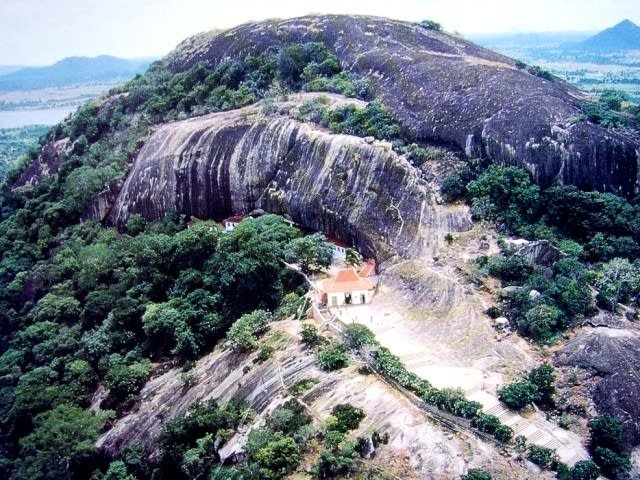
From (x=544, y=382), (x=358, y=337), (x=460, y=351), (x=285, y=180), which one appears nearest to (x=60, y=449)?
(x=358, y=337)

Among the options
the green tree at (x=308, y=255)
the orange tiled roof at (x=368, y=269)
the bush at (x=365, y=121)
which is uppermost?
the bush at (x=365, y=121)

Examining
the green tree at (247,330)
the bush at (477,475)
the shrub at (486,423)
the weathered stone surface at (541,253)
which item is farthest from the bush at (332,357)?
the weathered stone surface at (541,253)

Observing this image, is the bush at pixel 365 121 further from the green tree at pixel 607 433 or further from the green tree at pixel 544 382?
the green tree at pixel 607 433

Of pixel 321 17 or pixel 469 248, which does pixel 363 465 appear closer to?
pixel 469 248

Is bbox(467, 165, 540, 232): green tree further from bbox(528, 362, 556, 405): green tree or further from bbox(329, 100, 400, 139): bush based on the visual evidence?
bbox(528, 362, 556, 405): green tree

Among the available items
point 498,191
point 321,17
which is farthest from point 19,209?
point 498,191

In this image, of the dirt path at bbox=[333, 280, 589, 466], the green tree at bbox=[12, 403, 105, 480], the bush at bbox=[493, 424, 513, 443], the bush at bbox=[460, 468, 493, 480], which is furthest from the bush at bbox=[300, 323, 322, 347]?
the green tree at bbox=[12, 403, 105, 480]
